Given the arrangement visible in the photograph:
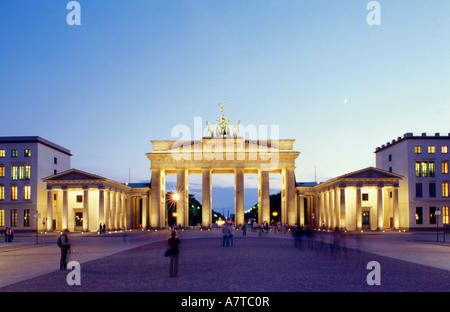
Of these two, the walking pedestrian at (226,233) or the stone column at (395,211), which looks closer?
the walking pedestrian at (226,233)

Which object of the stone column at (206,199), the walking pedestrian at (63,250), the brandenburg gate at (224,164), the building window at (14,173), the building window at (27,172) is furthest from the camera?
the brandenburg gate at (224,164)

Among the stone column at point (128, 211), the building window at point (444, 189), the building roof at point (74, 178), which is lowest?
the stone column at point (128, 211)

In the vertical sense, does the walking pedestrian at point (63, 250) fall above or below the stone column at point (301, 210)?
above

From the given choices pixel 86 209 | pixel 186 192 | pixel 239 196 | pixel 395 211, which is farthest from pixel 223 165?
pixel 395 211

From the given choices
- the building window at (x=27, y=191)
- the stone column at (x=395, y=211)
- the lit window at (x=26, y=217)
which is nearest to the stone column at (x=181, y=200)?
the lit window at (x=26, y=217)

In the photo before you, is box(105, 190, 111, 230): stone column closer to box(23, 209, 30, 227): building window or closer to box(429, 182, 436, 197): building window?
box(23, 209, 30, 227): building window

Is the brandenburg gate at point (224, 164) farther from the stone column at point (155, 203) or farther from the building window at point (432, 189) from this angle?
the building window at point (432, 189)

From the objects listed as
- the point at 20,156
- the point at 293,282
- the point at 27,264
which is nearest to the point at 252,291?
the point at 293,282

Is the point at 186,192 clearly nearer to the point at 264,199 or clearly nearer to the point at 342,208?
the point at 264,199

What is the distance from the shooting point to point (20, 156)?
263ft

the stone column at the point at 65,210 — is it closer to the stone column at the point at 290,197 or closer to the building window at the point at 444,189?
the stone column at the point at 290,197

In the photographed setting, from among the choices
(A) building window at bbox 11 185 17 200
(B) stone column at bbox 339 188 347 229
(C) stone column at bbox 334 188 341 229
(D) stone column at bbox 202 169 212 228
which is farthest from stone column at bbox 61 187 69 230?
(B) stone column at bbox 339 188 347 229

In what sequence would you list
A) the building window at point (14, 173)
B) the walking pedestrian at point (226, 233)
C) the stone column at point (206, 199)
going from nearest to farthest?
the walking pedestrian at point (226, 233), the building window at point (14, 173), the stone column at point (206, 199)

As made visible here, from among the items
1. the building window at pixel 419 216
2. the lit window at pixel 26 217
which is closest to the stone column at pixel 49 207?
the lit window at pixel 26 217
